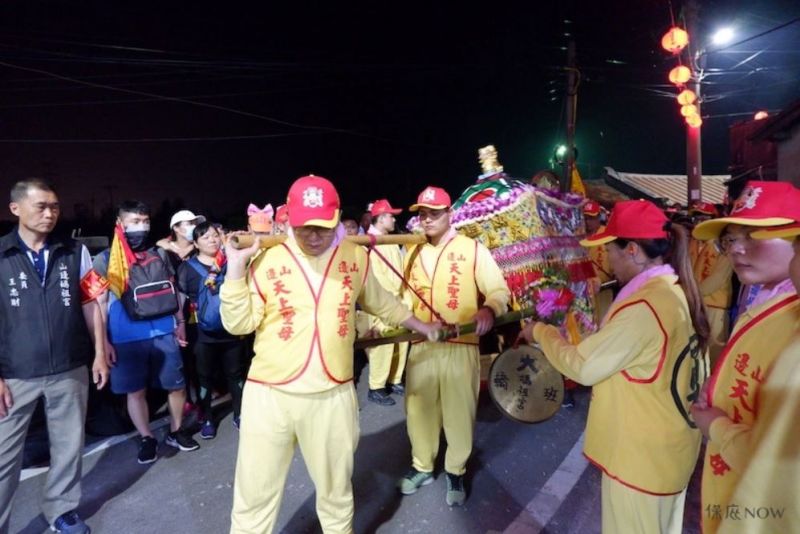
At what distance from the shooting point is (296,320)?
2.66 meters

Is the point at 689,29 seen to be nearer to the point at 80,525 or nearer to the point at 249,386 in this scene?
the point at 249,386

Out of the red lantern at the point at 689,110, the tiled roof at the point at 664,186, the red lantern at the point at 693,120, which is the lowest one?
the tiled roof at the point at 664,186

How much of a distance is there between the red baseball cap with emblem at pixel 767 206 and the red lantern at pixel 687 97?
14.2m

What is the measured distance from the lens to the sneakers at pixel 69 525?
10.8 ft

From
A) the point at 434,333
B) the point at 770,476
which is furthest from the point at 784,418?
the point at 434,333

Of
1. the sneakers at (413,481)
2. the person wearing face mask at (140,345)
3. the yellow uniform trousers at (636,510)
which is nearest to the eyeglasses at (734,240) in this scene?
the yellow uniform trousers at (636,510)

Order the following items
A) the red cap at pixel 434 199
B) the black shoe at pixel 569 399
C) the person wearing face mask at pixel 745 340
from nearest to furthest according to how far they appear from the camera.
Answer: the person wearing face mask at pixel 745 340 → the red cap at pixel 434 199 → the black shoe at pixel 569 399

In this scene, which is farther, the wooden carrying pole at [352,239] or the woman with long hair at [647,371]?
the wooden carrying pole at [352,239]

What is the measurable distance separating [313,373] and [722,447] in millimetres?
1912

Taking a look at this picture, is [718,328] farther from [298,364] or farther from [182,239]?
[182,239]

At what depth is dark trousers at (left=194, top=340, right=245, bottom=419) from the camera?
5070mm

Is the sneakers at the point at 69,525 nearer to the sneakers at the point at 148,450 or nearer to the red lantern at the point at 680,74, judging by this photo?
the sneakers at the point at 148,450

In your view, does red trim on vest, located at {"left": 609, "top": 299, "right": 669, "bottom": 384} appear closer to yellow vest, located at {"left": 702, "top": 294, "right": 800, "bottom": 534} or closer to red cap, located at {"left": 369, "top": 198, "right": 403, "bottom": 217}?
yellow vest, located at {"left": 702, "top": 294, "right": 800, "bottom": 534}

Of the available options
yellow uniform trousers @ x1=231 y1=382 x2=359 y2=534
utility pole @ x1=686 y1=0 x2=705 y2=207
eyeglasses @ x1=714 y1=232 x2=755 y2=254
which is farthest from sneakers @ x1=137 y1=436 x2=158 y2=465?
utility pole @ x1=686 y1=0 x2=705 y2=207
